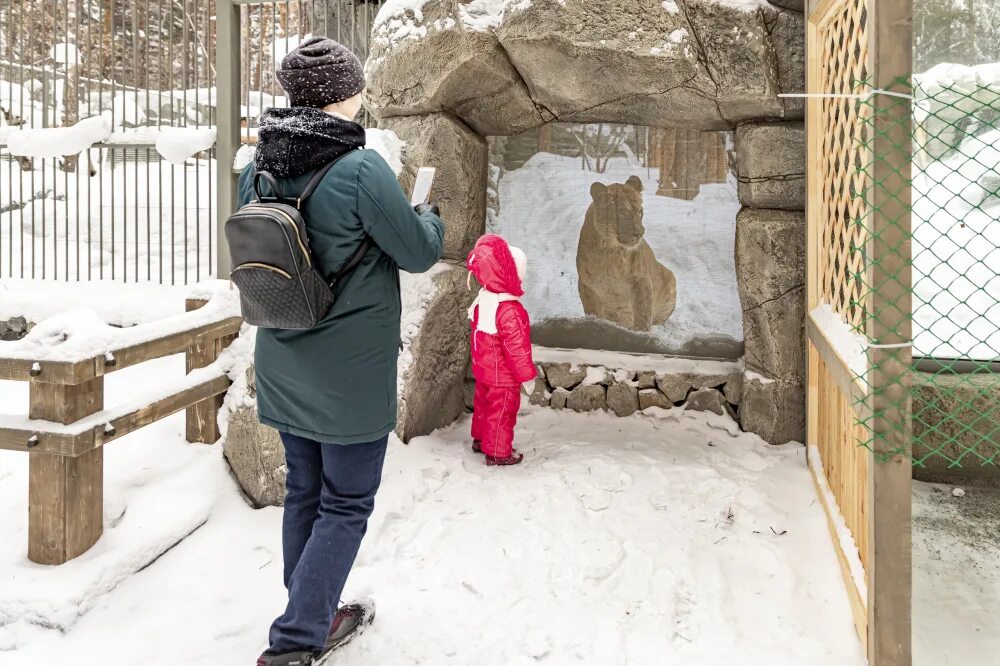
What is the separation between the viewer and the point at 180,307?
5.11 meters

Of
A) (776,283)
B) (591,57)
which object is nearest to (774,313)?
(776,283)

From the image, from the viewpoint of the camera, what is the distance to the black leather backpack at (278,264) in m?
1.88

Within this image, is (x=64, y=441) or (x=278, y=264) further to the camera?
(x=64, y=441)

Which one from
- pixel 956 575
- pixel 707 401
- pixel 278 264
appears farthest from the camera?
pixel 707 401

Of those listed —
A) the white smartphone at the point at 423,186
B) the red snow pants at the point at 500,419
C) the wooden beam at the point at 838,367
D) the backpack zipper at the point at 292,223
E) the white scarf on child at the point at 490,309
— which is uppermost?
the white smartphone at the point at 423,186

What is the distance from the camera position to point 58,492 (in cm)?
265

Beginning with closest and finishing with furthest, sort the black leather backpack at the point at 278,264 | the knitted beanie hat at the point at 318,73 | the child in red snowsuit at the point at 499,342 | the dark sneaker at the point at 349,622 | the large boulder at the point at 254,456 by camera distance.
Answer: the black leather backpack at the point at 278,264, the knitted beanie hat at the point at 318,73, the dark sneaker at the point at 349,622, the large boulder at the point at 254,456, the child in red snowsuit at the point at 499,342

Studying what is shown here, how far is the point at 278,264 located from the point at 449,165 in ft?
7.70

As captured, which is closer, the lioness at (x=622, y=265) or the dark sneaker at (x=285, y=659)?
the dark sneaker at (x=285, y=659)

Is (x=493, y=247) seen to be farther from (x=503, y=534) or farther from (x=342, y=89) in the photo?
(x=342, y=89)

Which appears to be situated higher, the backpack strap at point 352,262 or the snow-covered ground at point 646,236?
the snow-covered ground at point 646,236

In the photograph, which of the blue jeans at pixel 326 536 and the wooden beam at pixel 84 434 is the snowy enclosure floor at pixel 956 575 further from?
the wooden beam at pixel 84 434

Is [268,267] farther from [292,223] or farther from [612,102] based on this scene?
[612,102]

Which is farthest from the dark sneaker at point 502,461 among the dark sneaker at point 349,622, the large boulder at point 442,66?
the large boulder at point 442,66
